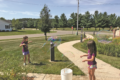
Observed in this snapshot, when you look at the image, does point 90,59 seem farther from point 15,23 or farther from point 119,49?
point 15,23

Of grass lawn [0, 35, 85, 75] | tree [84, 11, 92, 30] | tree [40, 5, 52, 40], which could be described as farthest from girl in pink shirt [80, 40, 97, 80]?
tree [84, 11, 92, 30]

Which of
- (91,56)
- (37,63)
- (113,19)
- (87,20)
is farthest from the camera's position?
(113,19)

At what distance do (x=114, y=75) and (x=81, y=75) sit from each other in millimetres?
1458

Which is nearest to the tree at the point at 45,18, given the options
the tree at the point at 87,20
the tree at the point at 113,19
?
the tree at the point at 87,20

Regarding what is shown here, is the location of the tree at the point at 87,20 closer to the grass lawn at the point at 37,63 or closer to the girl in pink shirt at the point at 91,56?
the grass lawn at the point at 37,63

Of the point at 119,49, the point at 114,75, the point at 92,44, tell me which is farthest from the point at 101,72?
the point at 119,49

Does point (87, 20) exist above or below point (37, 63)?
above

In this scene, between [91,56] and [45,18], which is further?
[45,18]

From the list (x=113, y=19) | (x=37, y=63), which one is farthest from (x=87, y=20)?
(x=37, y=63)

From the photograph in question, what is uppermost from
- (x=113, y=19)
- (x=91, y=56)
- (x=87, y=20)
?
(x=113, y=19)

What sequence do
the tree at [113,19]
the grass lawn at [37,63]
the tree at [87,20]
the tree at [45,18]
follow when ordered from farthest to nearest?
1. the tree at [113,19]
2. the tree at [87,20]
3. the tree at [45,18]
4. the grass lawn at [37,63]

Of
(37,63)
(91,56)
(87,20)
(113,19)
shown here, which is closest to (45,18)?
(37,63)

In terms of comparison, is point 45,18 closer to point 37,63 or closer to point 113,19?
point 37,63

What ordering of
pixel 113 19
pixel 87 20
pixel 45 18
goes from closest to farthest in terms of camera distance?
pixel 45 18
pixel 87 20
pixel 113 19
